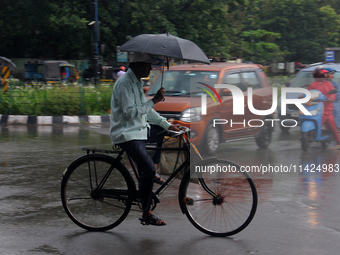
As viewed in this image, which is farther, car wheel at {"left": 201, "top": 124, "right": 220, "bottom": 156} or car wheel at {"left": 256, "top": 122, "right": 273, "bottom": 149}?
car wheel at {"left": 256, "top": 122, "right": 273, "bottom": 149}

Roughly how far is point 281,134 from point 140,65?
9468mm

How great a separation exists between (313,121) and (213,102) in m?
2.11

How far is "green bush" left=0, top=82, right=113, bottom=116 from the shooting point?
15148 mm

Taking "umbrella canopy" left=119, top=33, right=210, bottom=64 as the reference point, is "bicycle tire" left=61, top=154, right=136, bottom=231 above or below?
below

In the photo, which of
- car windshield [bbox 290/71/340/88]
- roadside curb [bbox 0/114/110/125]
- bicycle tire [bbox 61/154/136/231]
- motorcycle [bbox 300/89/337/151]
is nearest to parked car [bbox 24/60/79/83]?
roadside curb [bbox 0/114/110/125]

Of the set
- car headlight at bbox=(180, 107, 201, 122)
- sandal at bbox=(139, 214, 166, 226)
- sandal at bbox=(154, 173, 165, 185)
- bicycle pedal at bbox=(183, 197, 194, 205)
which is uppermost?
car headlight at bbox=(180, 107, 201, 122)

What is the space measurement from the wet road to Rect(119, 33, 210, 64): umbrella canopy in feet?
5.43

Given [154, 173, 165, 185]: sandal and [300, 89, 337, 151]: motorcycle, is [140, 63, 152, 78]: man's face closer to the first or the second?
[154, 173, 165, 185]: sandal

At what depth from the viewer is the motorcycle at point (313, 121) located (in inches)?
410

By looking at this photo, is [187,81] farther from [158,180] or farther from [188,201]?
[188,201]

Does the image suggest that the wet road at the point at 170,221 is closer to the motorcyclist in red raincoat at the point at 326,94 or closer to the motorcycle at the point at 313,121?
the motorcycle at the point at 313,121

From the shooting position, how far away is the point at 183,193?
491 cm

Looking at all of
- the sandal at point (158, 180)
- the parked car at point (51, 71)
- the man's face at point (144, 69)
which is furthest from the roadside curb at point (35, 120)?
the parked car at point (51, 71)

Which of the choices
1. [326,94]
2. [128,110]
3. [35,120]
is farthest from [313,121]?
[35,120]
